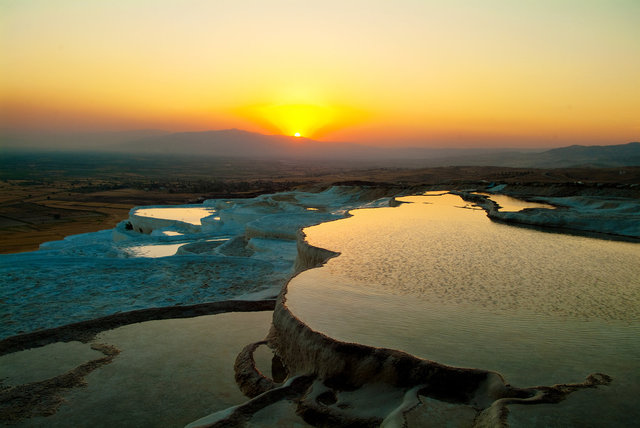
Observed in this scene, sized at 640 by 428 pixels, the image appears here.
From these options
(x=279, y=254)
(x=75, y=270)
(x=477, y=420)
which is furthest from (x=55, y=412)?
(x=279, y=254)

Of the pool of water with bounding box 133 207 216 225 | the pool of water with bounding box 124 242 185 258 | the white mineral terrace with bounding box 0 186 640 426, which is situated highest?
the white mineral terrace with bounding box 0 186 640 426

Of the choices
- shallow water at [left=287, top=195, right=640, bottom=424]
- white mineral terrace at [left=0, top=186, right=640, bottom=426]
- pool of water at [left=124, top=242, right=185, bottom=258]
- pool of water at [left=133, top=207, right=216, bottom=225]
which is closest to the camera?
Answer: white mineral terrace at [left=0, top=186, right=640, bottom=426]

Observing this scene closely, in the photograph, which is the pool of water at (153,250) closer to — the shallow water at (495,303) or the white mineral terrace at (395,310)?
the white mineral terrace at (395,310)

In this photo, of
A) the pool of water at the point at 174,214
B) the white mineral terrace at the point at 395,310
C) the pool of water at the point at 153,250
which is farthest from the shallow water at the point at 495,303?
the pool of water at the point at 174,214

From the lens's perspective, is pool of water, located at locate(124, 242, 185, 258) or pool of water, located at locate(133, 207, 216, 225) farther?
pool of water, located at locate(133, 207, 216, 225)

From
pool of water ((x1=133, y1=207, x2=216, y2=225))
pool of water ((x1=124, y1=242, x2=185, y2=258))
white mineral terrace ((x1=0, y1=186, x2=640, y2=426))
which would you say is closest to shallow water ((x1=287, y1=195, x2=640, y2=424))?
white mineral terrace ((x1=0, y1=186, x2=640, y2=426))

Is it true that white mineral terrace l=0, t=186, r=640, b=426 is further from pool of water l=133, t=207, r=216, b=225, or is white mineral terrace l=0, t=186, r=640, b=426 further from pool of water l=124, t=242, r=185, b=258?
pool of water l=133, t=207, r=216, b=225

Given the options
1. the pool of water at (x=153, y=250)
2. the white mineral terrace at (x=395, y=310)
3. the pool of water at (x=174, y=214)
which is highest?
the white mineral terrace at (x=395, y=310)

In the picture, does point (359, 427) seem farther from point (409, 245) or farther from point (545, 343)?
point (409, 245)
